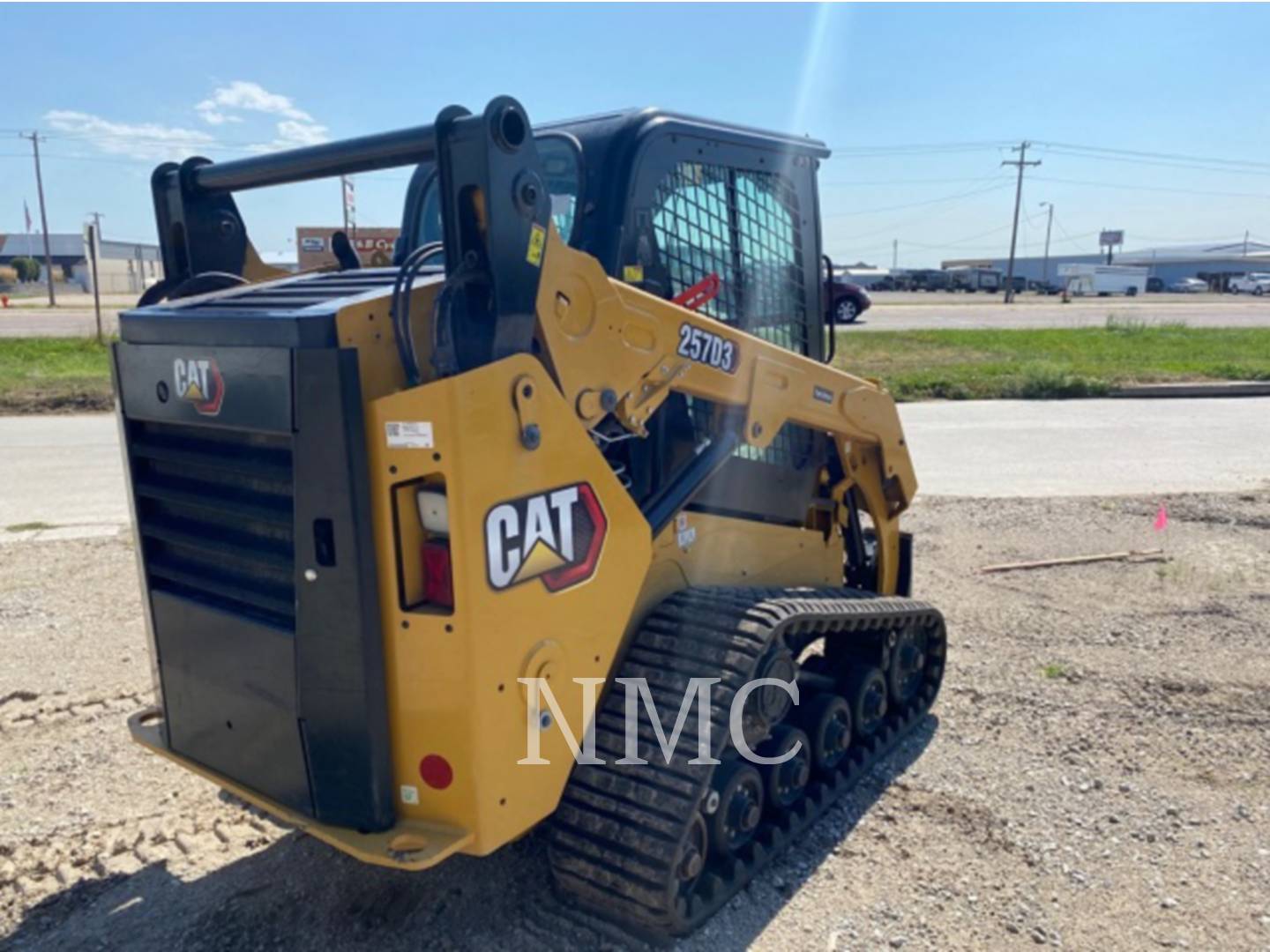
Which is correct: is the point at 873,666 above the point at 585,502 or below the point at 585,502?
below

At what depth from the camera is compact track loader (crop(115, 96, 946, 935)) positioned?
8.18 feet

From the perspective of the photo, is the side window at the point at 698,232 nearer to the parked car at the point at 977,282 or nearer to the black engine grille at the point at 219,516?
the black engine grille at the point at 219,516

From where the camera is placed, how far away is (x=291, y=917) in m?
3.16

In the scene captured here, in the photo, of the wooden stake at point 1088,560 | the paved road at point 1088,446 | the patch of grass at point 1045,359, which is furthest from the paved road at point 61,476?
the patch of grass at point 1045,359

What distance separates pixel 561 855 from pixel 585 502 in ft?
3.56

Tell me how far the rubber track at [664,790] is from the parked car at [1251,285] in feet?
246

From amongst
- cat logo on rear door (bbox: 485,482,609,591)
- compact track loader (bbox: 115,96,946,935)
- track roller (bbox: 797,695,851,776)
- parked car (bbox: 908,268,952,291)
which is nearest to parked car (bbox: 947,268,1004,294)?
parked car (bbox: 908,268,952,291)

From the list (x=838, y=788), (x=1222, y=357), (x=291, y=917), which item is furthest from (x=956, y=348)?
(x=291, y=917)

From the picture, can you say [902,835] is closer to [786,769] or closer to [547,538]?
[786,769]

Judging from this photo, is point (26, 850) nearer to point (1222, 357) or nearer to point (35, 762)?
point (35, 762)

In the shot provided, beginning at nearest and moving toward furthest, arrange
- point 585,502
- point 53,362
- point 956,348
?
1. point 585,502
2. point 53,362
3. point 956,348

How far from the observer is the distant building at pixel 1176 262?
9900 cm

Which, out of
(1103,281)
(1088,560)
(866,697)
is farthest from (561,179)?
(1103,281)

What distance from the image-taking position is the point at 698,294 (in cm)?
357
